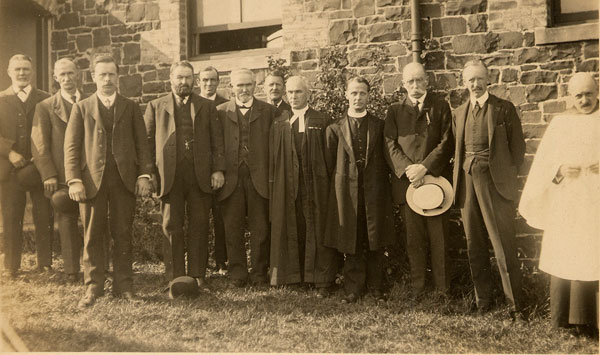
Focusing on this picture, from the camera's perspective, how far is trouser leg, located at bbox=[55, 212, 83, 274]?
535cm

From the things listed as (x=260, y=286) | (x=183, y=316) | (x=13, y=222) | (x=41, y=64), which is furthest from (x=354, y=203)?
(x=41, y=64)

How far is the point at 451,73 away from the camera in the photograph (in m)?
6.12

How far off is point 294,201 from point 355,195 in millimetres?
598

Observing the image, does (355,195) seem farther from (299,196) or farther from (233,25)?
(233,25)

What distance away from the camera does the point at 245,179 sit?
17.2 feet

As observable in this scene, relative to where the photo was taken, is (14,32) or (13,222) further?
(14,32)

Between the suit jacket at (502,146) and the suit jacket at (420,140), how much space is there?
15cm

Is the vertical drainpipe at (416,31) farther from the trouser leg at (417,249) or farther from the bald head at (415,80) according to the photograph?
the trouser leg at (417,249)

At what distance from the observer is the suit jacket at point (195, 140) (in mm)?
4996

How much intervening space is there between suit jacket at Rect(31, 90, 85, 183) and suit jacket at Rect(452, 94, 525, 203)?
3.54 meters

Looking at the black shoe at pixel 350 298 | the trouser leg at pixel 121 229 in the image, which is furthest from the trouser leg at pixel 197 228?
the black shoe at pixel 350 298

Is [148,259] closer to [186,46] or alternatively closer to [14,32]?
[186,46]

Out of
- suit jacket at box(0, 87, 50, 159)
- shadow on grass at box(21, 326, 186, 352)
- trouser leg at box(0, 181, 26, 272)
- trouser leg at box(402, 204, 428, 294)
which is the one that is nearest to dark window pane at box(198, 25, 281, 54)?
suit jacket at box(0, 87, 50, 159)

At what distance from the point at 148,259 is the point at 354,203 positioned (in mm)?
2899
